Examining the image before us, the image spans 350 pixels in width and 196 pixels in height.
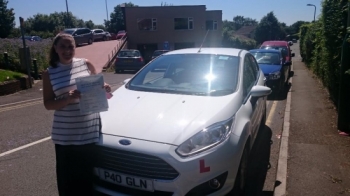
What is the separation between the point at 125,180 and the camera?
291 cm

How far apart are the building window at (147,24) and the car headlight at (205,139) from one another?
34863 mm

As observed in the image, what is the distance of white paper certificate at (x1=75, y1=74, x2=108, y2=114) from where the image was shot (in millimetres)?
2732

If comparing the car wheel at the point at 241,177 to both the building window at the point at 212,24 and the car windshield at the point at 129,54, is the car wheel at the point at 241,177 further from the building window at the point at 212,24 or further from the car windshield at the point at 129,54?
the building window at the point at 212,24

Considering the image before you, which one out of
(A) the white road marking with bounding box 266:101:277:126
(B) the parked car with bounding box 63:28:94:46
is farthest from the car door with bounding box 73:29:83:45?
(A) the white road marking with bounding box 266:101:277:126

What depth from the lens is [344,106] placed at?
581cm

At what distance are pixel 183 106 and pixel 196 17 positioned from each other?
3494 cm

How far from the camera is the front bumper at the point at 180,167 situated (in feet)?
9.11

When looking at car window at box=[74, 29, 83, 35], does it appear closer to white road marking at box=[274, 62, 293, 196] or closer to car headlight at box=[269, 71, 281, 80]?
car headlight at box=[269, 71, 281, 80]

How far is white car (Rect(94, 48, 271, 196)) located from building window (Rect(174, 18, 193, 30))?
34115 mm

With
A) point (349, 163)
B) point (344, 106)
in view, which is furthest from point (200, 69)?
point (344, 106)

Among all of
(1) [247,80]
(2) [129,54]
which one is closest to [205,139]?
(1) [247,80]

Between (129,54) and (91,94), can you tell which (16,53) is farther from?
(91,94)

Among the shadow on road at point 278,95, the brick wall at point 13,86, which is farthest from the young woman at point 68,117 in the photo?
the brick wall at point 13,86

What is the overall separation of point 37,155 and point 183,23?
33.7 meters
